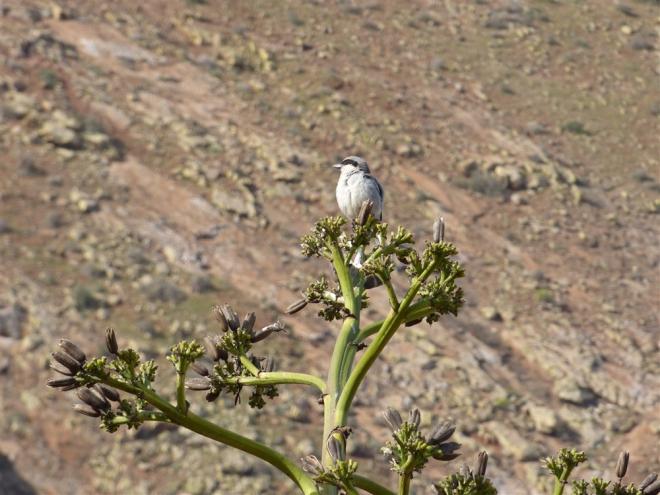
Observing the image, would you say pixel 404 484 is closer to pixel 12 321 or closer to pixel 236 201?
pixel 12 321

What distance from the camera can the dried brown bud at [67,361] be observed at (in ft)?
12.8

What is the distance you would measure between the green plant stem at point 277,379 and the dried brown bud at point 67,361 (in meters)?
0.73

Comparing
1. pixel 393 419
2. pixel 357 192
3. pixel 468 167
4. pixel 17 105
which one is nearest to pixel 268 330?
pixel 393 419

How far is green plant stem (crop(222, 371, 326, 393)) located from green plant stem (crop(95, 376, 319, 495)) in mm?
355

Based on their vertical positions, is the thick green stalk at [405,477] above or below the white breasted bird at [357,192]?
below

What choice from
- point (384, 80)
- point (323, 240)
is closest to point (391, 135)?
point (384, 80)

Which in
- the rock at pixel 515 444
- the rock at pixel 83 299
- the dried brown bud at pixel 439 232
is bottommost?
the dried brown bud at pixel 439 232

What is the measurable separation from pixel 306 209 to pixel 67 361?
1045 inches

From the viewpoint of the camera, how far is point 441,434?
3.89m

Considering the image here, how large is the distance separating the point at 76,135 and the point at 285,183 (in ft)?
24.9

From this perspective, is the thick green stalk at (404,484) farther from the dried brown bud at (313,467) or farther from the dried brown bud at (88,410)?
the dried brown bud at (88,410)

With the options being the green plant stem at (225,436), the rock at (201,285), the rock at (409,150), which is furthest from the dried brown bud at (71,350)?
the rock at (409,150)

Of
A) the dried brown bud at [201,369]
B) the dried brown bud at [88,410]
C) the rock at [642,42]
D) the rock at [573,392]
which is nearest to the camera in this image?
the dried brown bud at [88,410]

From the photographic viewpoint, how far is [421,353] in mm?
24484
